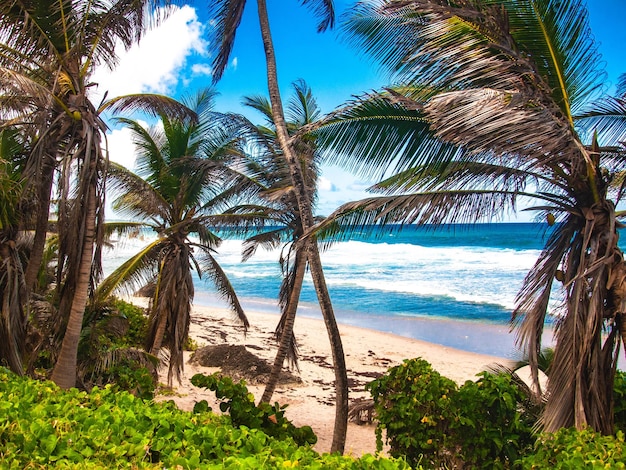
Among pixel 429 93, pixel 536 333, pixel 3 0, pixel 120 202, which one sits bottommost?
pixel 536 333

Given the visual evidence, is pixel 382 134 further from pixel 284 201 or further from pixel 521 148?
pixel 284 201

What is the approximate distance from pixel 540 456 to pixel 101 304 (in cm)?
637

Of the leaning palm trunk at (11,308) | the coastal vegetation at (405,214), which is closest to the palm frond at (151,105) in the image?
the coastal vegetation at (405,214)

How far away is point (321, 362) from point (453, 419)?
979cm

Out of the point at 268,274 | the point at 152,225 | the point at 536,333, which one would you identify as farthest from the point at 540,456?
the point at 268,274

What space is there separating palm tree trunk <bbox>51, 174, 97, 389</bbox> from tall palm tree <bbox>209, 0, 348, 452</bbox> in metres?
2.74

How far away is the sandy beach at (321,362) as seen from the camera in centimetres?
993

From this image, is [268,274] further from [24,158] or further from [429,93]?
[429,93]

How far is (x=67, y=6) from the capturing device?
20.7 ft

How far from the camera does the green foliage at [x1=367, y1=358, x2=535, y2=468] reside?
4953mm

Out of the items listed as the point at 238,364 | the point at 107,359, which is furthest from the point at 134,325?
the point at 107,359

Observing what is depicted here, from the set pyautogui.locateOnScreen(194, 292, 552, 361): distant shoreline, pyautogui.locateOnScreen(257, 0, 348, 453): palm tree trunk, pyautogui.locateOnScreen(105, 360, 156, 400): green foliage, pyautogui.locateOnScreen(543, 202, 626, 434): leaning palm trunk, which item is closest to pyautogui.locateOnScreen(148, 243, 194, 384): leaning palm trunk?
pyautogui.locateOnScreen(105, 360, 156, 400): green foliage

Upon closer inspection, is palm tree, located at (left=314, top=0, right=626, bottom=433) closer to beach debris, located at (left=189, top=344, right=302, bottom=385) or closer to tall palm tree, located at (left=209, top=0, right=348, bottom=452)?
tall palm tree, located at (left=209, top=0, right=348, bottom=452)

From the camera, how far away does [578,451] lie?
3.42m
